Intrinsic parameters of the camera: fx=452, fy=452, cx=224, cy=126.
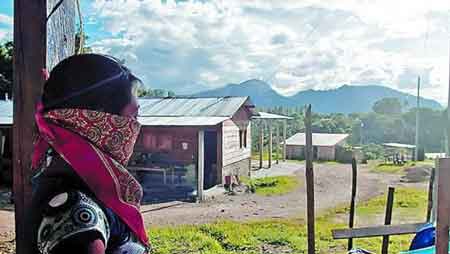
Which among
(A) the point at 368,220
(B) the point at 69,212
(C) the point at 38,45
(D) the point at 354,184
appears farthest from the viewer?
(A) the point at 368,220

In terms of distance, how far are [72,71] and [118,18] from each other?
1.35 m

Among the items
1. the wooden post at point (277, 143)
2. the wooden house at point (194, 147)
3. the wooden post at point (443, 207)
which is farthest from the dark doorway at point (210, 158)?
the wooden post at point (443, 207)

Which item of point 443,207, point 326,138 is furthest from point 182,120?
point 443,207

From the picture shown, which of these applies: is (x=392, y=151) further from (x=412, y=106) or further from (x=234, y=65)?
(x=234, y=65)

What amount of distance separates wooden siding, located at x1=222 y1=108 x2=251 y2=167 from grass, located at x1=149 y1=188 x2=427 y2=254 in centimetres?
94

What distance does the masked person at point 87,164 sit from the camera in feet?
1.33

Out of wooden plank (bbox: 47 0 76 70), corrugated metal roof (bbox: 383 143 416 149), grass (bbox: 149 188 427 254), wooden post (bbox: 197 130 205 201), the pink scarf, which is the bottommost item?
grass (bbox: 149 188 427 254)

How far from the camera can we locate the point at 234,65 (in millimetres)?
2012

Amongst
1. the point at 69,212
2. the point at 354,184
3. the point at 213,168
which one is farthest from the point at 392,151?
the point at 213,168

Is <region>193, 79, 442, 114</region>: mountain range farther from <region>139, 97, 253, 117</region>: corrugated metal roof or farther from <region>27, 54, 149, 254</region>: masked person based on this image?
<region>27, 54, 149, 254</region>: masked person

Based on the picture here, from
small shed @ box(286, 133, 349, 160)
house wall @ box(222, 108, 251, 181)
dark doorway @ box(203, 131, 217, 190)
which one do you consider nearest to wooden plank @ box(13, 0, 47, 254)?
small shed @ box(286, 133, 349, 160)

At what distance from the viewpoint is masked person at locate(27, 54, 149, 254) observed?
16.0 inches

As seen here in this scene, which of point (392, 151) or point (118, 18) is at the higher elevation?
point (118, 18)

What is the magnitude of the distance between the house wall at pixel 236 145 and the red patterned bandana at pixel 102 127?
2.86 metres
